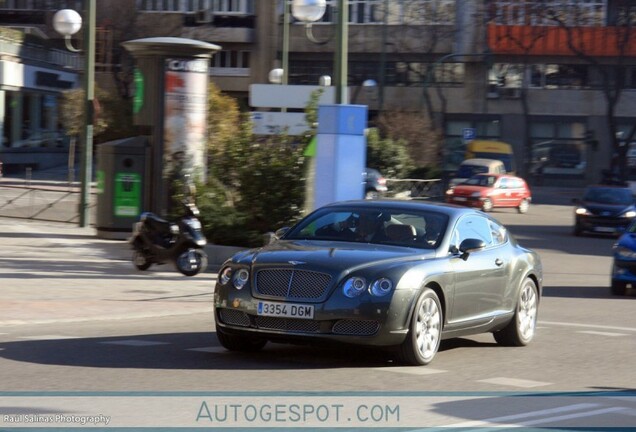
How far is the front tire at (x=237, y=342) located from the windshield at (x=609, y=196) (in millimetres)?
28674

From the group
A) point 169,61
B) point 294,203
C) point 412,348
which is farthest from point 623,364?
point 169,61

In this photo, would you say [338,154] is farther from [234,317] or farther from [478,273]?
[234,317]

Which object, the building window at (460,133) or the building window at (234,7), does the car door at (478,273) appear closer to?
the building window at (460,133)

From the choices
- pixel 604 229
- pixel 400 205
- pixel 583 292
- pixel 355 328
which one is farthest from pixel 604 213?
pixel 355 328

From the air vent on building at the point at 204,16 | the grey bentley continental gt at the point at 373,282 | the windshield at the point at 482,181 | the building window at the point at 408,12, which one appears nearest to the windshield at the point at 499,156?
the windshield at the point at 482,181

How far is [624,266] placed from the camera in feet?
66.3

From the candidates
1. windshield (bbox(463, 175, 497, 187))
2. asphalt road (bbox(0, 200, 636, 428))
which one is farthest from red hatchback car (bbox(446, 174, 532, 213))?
asphalt road (bbox(0, 200, 636, 428))

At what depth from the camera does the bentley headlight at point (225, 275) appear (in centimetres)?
1067

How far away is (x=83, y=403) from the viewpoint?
321 inches

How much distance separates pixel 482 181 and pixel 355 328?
118 ft

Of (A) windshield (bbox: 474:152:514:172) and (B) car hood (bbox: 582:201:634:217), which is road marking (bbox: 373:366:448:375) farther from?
(A) windshield (bbox: 474:152:514:172)

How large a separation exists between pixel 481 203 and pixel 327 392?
3589 cm

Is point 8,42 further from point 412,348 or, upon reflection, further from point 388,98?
point 412,348

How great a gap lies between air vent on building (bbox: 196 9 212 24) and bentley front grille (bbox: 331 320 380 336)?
6849 cm
